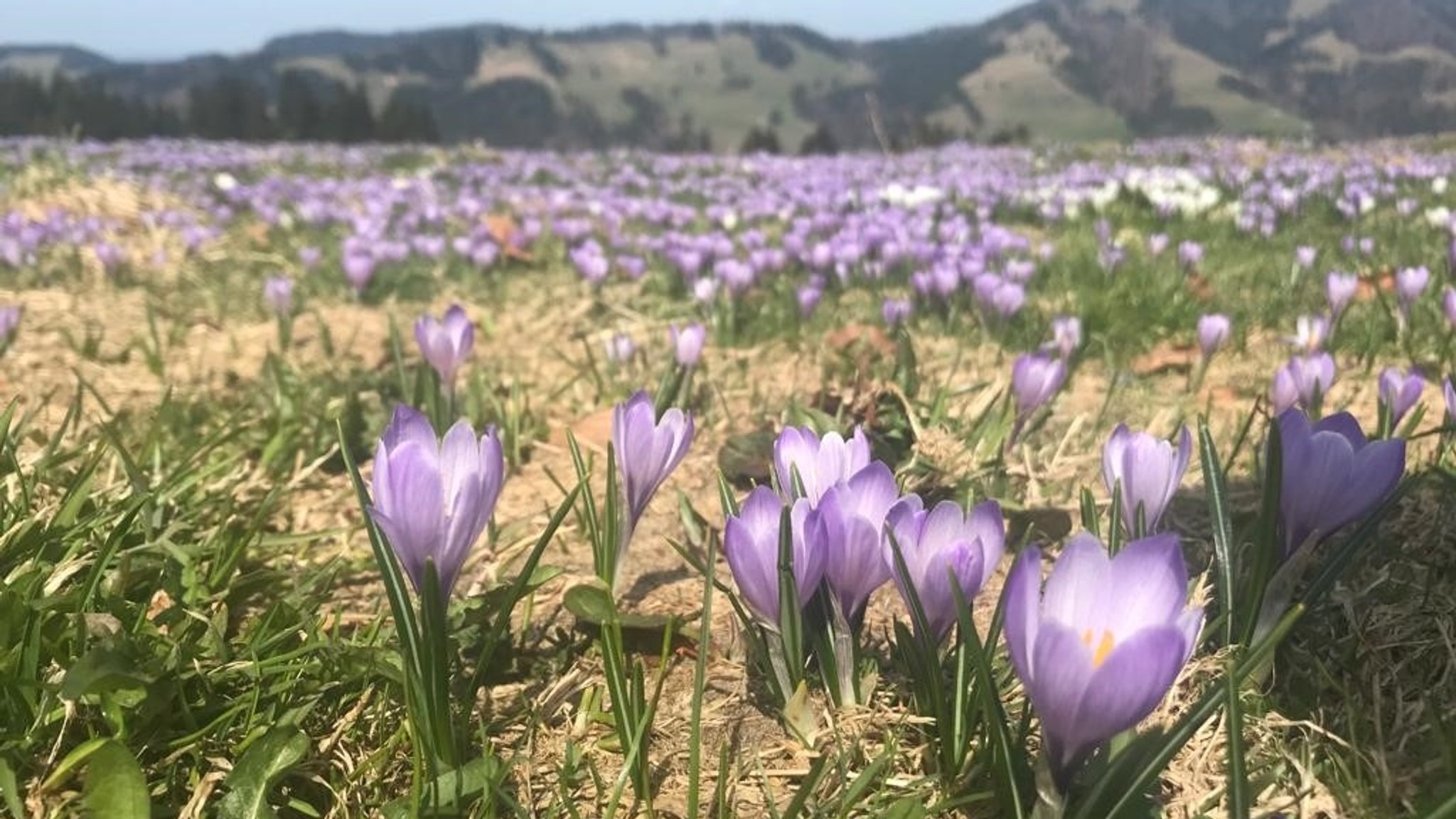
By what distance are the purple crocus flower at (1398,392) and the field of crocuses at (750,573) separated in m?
0.01

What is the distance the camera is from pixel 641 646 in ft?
6.22

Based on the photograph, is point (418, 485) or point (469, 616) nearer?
point (418, 485)

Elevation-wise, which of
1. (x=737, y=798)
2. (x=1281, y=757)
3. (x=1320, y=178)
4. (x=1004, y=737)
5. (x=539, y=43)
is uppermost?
(x=539, y=43)

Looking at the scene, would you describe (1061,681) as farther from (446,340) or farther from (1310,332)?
(1310,332)

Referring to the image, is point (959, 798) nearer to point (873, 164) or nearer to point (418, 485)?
point (418, 485)

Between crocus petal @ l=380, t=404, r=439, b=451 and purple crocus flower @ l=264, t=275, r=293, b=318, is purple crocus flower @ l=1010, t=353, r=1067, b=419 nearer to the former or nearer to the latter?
crocus petal @ l=380, t=404, r=439, b=451

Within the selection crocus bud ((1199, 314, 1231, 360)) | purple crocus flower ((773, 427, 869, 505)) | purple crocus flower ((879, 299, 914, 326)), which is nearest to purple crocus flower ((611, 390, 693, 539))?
purple crocus flower ((773, 427, 869, 505))

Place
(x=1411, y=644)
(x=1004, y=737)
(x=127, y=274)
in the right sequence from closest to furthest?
(x=1004, y=737) < (x=1411, y=644) < (x=127, y=274)

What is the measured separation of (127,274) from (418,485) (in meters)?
5.98

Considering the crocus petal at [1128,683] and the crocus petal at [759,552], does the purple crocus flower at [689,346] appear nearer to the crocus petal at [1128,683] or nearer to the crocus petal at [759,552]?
the crocus petal at [759,552]

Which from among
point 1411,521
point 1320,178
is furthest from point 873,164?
point 1411,521

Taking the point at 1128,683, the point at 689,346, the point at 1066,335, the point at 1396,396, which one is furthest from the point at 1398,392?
the point at 689,346

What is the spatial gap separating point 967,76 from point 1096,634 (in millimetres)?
174584

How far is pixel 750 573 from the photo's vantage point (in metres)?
1.43
